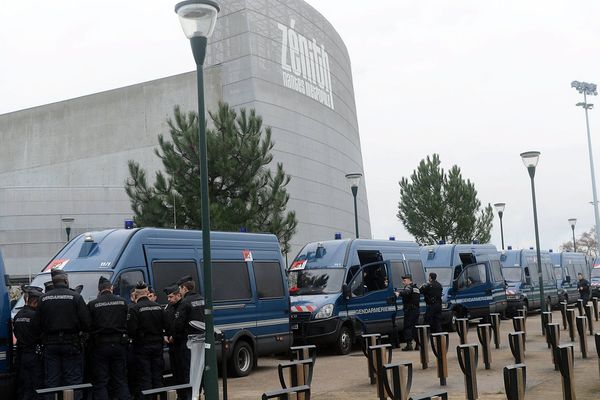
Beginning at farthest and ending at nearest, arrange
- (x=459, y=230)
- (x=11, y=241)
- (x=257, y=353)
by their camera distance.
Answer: (x=11, y=241) < (x=459, y=230) < (x=257, y=353)

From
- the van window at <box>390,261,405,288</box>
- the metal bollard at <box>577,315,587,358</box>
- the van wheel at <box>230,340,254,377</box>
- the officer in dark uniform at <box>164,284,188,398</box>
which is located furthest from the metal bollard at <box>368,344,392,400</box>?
the van window at <box>390,261,405,288</box>

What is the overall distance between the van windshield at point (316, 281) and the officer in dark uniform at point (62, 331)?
792 centimetres

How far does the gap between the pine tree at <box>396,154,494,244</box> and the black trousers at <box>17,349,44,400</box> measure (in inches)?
1317

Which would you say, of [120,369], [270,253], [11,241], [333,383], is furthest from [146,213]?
[11,241]

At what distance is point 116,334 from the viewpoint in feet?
30.4

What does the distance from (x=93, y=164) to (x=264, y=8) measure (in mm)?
17139

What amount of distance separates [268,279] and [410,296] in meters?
3.80

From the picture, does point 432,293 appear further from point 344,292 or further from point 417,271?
point 417,271

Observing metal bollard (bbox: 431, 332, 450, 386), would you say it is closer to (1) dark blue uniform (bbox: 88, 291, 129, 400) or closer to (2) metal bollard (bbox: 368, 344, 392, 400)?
(2) metal bollard (bbox: 368, 344, 392, 400)

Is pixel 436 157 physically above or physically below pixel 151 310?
above

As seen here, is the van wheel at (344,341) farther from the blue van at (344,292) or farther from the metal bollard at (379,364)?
the metal bollard at (379,364)

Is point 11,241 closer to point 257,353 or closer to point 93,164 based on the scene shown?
point 93,164

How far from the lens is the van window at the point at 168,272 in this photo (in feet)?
37.6

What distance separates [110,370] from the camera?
9.37 m
